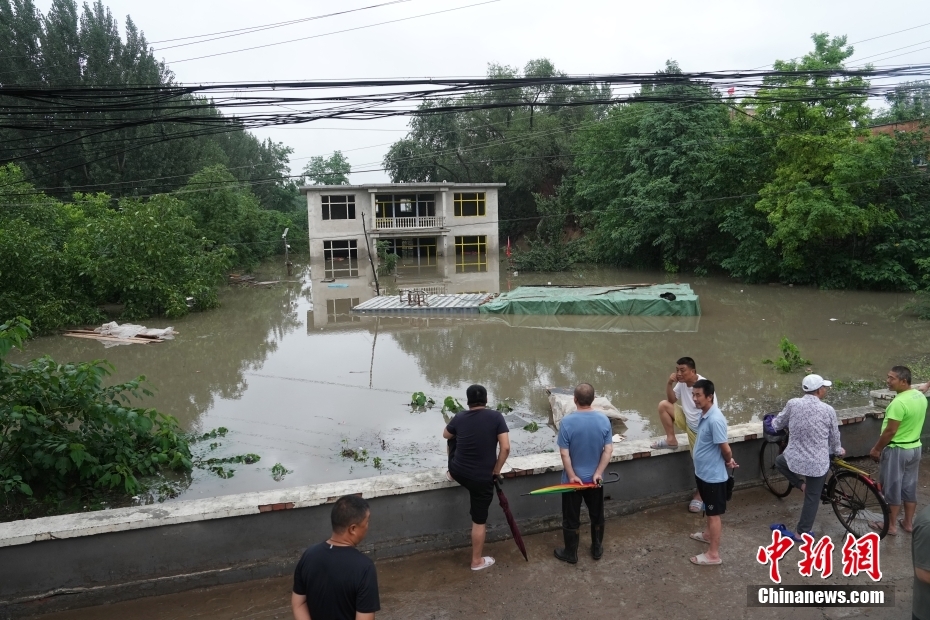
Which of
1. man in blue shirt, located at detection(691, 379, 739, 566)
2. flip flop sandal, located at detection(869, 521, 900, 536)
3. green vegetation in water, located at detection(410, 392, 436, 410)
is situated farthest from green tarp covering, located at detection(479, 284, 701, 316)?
man in blue shirt, located at detection(691, 379, 739, 566)

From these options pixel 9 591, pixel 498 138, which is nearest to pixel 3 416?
pixel 9 591

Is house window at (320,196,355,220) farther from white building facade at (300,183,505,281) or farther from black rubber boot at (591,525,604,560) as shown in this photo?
black rubber boot at (591,525,604,560)

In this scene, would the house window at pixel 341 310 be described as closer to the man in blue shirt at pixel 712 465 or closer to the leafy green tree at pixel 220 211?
the leafy green tree at pixel 220 211

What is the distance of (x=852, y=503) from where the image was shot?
4863 mm

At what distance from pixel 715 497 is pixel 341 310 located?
19.5 metres

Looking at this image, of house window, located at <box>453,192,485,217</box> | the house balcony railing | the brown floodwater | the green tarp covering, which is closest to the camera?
the brown floodwater

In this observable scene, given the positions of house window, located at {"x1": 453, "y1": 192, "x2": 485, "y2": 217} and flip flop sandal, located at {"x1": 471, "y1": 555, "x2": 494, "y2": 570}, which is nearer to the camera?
flip flop sandal, located at {"x1": 471, "y1": 555, "x2": 494, "y2": 570}

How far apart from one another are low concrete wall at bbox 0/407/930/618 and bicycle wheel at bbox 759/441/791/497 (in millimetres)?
1493

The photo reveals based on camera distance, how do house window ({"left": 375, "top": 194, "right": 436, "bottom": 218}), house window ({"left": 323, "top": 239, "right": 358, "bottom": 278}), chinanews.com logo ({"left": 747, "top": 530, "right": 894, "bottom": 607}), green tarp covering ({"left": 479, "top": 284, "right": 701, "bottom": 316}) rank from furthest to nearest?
house window ({"left": 375, "top": 194, "right": 436, "bottom": 218}) < house window ({"left": 323, "top": 239, "right": 358, "bottom": 278}) < green tarp covering ({"left": 479, "top": 284, "right": 701, "bottom": 316}) < chinanews.com logo ({"left": 747, "top": 530, "right": 894, "bottom": 607})

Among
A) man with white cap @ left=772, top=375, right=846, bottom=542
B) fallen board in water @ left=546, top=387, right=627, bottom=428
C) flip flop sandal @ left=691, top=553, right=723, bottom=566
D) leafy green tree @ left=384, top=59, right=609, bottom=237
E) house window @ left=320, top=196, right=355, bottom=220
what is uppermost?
leafy green tree @ left=384, top=59, right=609, bottom=237

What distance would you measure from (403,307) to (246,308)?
6462 millimetres

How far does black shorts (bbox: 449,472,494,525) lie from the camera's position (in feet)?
14.1

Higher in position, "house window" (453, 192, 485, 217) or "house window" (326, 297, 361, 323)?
"house window" (453, 192, 485, 217)

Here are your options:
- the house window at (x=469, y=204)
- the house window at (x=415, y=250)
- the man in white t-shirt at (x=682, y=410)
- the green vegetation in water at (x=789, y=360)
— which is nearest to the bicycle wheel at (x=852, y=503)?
the man in white t-shirt at (x=682, y=410)
